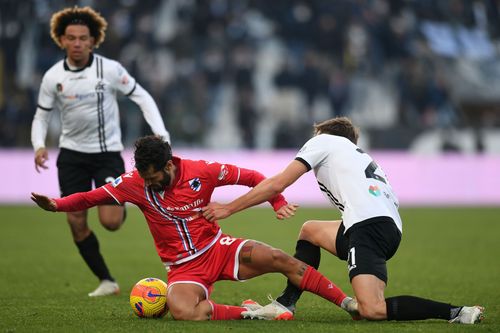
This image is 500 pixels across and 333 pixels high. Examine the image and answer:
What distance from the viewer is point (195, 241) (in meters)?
6.59

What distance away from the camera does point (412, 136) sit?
65.7 ft

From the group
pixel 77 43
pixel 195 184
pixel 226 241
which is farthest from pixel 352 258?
pixel 77 43

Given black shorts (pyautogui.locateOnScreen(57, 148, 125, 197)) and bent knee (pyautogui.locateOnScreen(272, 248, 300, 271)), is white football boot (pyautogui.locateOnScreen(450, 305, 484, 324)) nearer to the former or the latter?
bent knee (pyautogui.locateOnScreen(272, 248, 300, 271))

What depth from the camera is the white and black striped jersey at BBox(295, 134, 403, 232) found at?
21.0 feet

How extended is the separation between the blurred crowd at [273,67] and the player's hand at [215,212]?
12977 mm

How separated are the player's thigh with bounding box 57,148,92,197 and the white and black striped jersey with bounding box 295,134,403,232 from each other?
2869 mm

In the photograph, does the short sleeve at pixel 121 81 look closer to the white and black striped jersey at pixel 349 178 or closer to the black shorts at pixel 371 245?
the white and black striped jersey at pixel 349 178

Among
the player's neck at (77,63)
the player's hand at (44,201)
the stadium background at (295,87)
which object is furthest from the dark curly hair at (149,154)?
the stadium background at (295,87)

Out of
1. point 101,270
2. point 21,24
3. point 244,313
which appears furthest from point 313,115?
point 244,313

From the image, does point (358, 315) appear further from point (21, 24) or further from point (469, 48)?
point (469, 48)

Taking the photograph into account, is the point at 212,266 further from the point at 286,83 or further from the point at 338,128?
the point at 286,83

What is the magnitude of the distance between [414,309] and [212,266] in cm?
151

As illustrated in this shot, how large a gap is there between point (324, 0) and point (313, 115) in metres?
3.21

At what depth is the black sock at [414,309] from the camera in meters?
6.08
